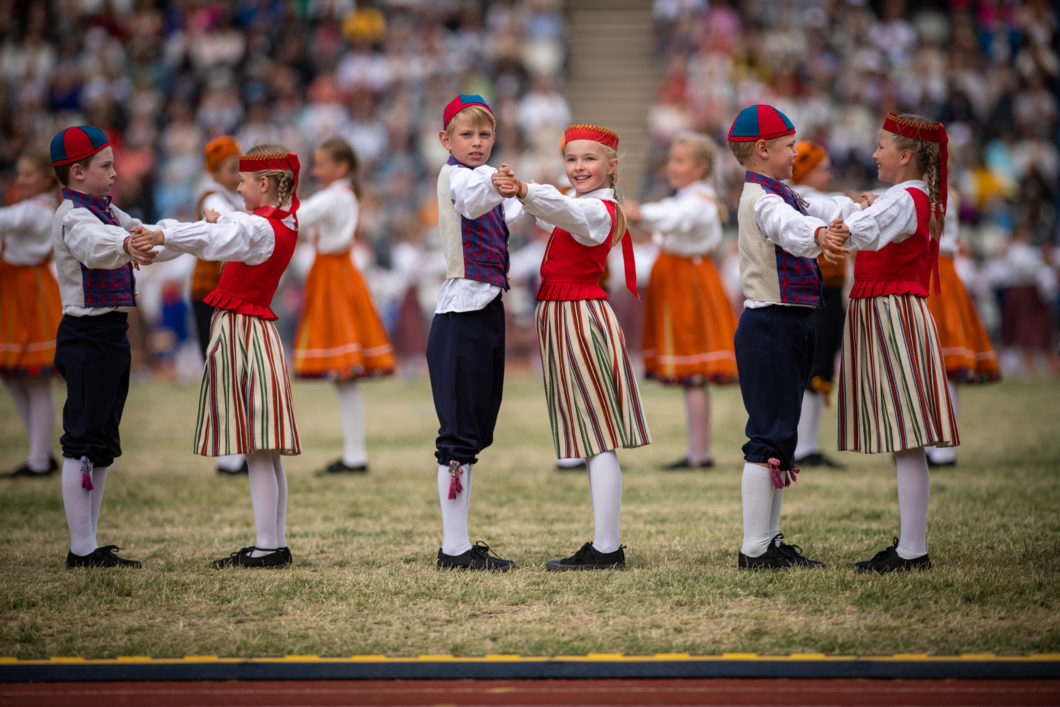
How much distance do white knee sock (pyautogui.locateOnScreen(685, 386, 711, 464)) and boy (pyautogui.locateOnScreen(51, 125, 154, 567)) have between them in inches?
133

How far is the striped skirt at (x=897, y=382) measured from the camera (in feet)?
13.4

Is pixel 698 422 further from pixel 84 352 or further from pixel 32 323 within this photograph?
pixel 32 323

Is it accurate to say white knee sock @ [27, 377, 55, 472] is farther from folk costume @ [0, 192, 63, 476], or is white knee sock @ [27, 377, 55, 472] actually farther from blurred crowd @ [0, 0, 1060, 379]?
blurred crowd @ [0, 0, 1060, 379]

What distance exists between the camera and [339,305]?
6.89 m

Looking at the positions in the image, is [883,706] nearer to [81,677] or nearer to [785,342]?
[785,342]

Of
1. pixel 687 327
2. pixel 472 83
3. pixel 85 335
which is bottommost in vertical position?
pixel 687 327

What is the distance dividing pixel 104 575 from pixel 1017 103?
15.6 metres

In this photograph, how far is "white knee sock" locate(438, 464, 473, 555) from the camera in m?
4.31

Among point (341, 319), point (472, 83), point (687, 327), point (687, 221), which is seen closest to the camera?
point (687, 221)

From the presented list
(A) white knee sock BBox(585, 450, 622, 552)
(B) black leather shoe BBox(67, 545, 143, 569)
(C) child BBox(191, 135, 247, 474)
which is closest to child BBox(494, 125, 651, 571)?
(A) white knee sock BBox(585, 450, 622, 552)

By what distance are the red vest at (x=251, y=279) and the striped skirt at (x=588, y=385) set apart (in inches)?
42.3

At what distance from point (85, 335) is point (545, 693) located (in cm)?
249

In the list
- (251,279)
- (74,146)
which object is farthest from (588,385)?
(74,146)

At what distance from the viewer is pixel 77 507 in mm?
4457
